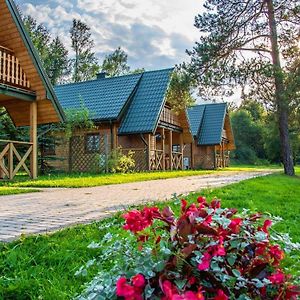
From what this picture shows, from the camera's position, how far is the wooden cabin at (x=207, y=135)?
94.0 ft

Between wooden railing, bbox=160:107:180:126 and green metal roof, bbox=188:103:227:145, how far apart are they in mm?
6412

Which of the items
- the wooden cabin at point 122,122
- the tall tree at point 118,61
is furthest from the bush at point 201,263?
the tall tree at point 118,61

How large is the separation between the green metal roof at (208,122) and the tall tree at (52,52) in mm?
15759

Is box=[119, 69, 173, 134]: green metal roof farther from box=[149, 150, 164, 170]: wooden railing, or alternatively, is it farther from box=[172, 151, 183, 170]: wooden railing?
box=[172, 151, 183, 170]: wooden railing

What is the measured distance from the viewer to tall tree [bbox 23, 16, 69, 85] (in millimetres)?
36938

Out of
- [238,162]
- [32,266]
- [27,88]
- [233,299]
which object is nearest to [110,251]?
[233,299]

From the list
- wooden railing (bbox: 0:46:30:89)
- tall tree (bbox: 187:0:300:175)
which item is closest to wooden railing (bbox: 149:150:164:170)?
tall tree (bbox: 187:0:300:175)

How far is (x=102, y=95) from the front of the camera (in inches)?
798

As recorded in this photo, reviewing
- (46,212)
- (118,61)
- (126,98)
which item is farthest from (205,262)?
(118,61)

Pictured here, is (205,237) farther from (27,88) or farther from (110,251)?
(27,88)

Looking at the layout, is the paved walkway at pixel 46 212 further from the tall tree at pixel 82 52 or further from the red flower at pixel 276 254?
the tall tree at pixel 82 52

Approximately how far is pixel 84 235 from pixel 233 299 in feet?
7.04

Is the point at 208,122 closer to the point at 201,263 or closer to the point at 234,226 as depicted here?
the point at 234,226

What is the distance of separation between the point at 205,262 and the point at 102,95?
19.5 meters
